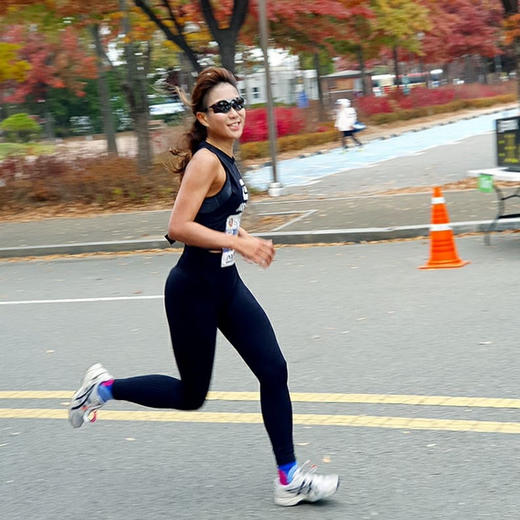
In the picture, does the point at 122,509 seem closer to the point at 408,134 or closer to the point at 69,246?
the point at 69,246

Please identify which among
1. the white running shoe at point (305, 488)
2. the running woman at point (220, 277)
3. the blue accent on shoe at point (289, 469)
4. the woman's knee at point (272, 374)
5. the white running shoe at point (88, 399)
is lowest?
the white running shoe at point (305, 488)

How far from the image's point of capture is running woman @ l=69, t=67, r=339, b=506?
4.13 m

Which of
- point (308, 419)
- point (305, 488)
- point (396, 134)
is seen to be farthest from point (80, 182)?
point (396, 134)

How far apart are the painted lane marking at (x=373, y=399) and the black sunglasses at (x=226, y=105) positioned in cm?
217

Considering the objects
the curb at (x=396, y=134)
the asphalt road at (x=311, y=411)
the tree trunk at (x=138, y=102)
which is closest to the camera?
the asphalt road at (x=311, y=411)

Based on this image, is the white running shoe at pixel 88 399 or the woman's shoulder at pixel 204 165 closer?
the woman's shoulder at pixel 204 165

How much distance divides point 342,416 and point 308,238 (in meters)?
7.62

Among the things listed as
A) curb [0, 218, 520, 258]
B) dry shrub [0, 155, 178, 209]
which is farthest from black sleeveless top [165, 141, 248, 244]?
dry shrub [0, 155, 178, 209]

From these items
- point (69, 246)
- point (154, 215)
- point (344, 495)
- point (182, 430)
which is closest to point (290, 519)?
point (344, 495)

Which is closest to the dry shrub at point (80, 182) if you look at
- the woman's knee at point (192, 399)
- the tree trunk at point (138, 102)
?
the tree trunk at point (138, 102)

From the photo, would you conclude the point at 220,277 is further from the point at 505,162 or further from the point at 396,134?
the point at 396,134

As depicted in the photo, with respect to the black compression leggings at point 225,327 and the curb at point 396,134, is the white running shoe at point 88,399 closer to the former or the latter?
the black compression leggings at point 225,327

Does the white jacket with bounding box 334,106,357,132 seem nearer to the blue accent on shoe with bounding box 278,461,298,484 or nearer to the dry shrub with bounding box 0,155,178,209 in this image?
the dry shrub with bounding box 0,155,178,209

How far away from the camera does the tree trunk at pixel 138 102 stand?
2017 centimetres
